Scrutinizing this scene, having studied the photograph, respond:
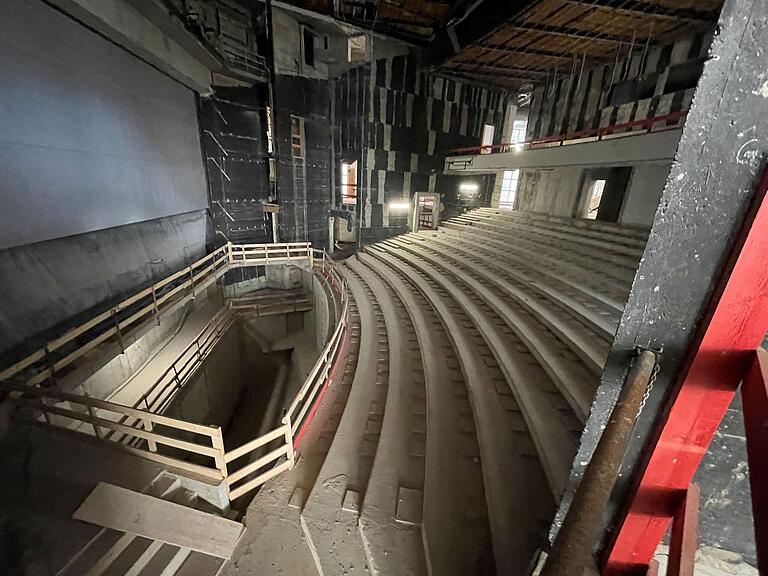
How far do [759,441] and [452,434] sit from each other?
2.90 m

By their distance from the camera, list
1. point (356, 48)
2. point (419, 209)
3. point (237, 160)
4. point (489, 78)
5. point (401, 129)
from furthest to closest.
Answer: point (419, 209) → point (356, 48) → point (489, 78) → point (401, 129) → point (237, 160)

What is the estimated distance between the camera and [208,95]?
10.2 m

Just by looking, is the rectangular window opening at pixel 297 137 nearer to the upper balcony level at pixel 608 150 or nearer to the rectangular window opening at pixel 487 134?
the upper balcony level at pixel 608 150

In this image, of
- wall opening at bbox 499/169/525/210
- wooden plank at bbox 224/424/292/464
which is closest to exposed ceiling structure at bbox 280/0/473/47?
wall opening at bbox 499/169/525/210

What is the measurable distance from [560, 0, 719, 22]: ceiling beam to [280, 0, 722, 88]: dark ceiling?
2 cm

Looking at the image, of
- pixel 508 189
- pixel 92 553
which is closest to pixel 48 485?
pixel 92 553

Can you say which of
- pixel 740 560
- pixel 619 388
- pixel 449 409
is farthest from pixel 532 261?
pixel 619 388

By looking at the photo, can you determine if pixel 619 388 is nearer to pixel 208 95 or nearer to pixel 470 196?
pixel 208 95

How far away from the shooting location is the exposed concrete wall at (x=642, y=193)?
321 inches

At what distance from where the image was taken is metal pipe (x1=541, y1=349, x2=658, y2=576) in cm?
84

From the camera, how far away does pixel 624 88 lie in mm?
9516

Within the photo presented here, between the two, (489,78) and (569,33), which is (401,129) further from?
(569,33)

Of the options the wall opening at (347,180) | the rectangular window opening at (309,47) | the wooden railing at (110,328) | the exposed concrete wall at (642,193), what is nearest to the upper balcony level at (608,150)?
the exposed concrete wall at (642,193)

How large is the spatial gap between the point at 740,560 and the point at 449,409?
8.39 ft
